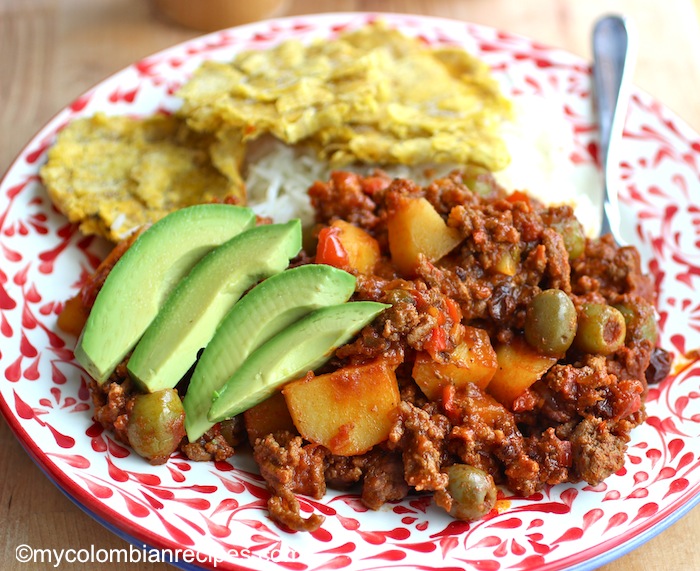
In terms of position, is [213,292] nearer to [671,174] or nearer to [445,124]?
[445,124]

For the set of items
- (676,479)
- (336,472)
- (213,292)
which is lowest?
(336,472)

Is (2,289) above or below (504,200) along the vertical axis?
below

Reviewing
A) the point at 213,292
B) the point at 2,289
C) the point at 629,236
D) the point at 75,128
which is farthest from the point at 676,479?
the point at 75,128

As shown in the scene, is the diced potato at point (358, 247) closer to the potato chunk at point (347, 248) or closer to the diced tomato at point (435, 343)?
the potato chunk at point (347, 248)

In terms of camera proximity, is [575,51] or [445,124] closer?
[445,124]

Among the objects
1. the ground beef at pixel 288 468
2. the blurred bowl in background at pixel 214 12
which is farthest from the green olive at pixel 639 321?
the blurred bowl in background at pixel 214 12

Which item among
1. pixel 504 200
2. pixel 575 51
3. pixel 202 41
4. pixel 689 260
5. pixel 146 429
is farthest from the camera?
pixel 575 51

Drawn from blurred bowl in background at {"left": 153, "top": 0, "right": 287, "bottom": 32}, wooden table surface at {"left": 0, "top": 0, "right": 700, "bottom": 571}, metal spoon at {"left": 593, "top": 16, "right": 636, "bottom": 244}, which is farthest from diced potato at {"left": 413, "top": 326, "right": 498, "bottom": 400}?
blurred bowl in background at {"left": 153, "top": 0, "right": 287, "bottom": 32}
